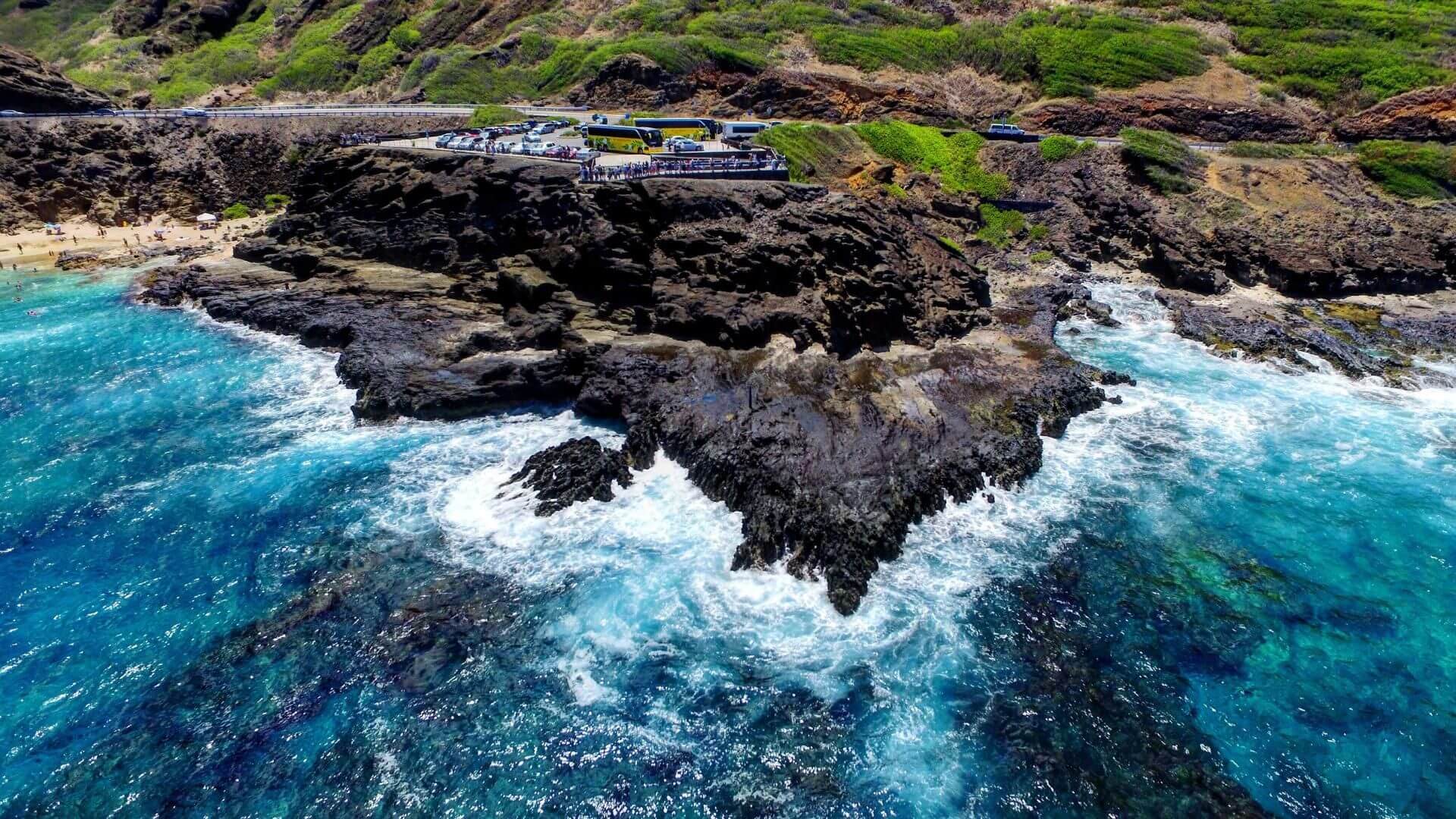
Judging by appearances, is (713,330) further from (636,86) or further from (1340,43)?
(1340,43)

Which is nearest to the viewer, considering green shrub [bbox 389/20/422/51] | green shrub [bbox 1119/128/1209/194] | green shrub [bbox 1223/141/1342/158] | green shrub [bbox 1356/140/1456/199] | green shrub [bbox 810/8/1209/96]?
green shrub [bbox 1356/140/1456/199]

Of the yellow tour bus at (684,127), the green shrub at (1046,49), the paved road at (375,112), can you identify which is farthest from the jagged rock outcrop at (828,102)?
the yellow tour bus at (684,127)

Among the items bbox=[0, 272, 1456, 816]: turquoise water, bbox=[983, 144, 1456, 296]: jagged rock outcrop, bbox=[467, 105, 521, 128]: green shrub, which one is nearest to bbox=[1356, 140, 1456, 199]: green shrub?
bbox=[983, 144, 1456, 296]: jagged rock outcrop

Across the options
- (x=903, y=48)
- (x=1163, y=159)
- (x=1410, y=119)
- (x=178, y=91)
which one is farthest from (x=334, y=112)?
(x=1410, y=119)

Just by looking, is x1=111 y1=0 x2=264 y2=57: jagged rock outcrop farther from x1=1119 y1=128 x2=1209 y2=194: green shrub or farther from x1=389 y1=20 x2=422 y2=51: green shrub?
x1=1119 y1=128 x2=1209 y2=194: green shrub

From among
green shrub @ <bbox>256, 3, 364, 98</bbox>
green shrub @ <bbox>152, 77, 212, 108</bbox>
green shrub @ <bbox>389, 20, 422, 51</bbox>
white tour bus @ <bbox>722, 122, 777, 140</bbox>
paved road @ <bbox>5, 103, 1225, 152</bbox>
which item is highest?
green shrub @ <bbox>389, 20, 422, 51</bbox>

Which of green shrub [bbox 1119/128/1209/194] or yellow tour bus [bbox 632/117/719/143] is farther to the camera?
green shrub [bbox 1119/128/1209/194]
